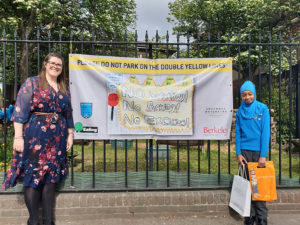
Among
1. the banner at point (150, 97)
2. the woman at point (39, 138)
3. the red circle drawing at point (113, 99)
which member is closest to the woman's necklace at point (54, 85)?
the woman at point (39, 138)

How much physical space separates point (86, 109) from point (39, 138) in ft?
3.03

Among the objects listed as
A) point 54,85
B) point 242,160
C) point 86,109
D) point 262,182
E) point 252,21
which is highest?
point 252,21

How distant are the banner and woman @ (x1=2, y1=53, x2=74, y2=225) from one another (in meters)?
0.67

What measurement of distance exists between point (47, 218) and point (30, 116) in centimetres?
107

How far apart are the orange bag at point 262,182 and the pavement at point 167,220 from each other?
0.57 meters

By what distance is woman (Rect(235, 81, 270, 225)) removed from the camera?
2.96 metres

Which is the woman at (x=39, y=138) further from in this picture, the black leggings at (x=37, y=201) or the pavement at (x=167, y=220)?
the pavement at (x=167, y=220)

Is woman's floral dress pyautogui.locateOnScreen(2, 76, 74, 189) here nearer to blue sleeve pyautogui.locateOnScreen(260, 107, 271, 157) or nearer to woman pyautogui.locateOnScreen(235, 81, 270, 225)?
woman pyautogui.locateOnScreen(235, 81, 270, 225)

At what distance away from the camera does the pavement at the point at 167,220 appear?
3.29 m

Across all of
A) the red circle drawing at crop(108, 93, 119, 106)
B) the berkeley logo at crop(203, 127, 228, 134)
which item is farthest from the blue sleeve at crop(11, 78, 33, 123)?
the berkeley logo at crop(203, 127, 228, 134)

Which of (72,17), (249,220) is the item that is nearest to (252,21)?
(72,17)

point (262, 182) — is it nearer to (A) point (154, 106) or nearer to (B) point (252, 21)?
(A) point (154, 106)

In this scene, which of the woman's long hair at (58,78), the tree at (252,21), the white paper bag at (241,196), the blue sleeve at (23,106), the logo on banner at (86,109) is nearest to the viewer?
the blue sleeve at (23,106)

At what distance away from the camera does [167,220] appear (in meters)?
3.37
